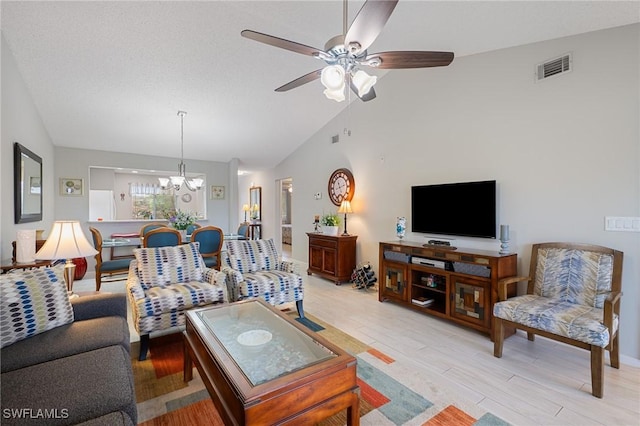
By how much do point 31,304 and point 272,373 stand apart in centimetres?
158

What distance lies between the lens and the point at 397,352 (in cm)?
262

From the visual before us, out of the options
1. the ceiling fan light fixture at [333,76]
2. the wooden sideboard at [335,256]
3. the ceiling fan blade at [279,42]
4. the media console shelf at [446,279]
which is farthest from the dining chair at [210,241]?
the ceiling fan light fixture at [333,76]

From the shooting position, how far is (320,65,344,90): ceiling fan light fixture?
184 cm

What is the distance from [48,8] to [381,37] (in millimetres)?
3165

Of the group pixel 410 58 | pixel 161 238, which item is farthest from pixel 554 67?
pixel 161 238

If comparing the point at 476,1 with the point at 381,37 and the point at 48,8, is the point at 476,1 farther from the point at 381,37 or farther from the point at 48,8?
the point at 48,8

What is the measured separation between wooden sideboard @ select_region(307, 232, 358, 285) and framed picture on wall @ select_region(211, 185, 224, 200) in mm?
2858

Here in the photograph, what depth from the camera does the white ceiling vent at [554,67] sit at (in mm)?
2766

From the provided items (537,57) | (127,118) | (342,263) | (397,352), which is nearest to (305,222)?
(342,263)

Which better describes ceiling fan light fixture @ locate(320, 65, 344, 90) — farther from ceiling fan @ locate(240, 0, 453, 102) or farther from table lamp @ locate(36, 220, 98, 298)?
table lamp @ locate(36, 220, 98, 298)

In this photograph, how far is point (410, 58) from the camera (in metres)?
2.03

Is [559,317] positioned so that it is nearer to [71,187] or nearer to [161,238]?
[161,238]

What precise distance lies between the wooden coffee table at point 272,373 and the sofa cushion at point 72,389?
1.30 feet

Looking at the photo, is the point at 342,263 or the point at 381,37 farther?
the point at 342,263
